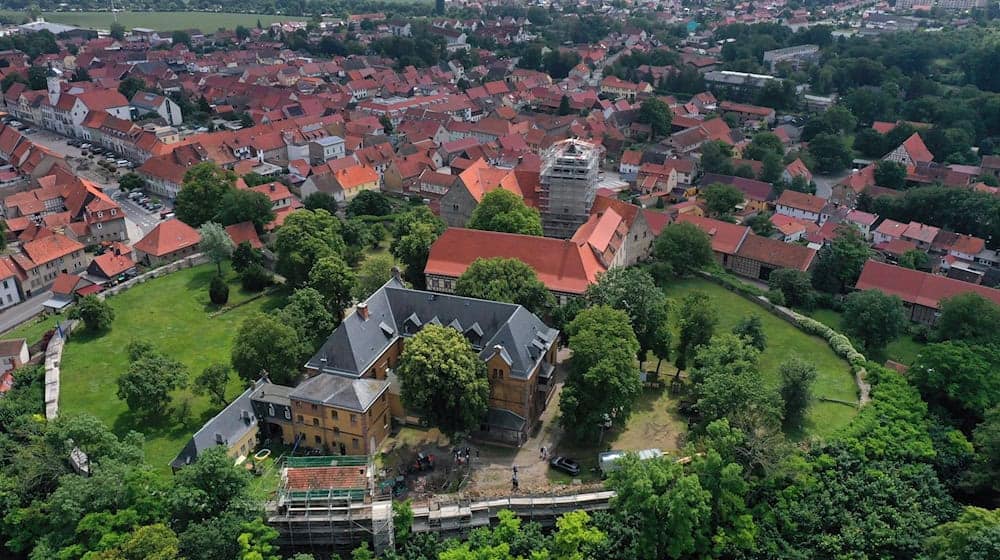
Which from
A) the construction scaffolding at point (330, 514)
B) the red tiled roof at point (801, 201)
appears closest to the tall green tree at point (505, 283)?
the construction scaffolding at point (330, 514)

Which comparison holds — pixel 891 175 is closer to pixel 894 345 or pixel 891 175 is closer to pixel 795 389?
pixel 894 345

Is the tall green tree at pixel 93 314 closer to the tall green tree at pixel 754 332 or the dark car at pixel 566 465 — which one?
the dark car at pixel 566 465

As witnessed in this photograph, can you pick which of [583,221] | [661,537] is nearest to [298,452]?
[661,537]

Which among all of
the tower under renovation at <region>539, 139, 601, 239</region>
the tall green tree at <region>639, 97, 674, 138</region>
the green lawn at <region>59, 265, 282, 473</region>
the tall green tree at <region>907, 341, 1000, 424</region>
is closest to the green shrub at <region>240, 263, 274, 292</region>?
the green lawn at <region>59, 265, 282, 473</region>

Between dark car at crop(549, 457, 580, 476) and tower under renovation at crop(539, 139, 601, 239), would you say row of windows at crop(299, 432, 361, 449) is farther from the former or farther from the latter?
tower under renovation at crop(539, 139, 601, 239)

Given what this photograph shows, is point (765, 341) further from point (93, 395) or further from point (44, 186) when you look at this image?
point (44, 186)
